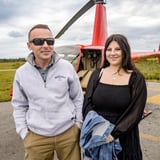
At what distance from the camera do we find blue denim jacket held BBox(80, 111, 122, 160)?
6.34 feet

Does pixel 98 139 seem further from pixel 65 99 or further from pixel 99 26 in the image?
pixel 99 26

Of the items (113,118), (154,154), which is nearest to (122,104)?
(113,118)

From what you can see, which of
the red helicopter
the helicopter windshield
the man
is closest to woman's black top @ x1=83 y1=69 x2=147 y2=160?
the man

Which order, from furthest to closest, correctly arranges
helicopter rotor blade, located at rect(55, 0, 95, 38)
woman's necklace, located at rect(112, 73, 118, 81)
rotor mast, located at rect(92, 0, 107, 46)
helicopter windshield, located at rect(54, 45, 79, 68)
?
helicopter rotor blade, located at rect(55, 0, 95, 38), rotor mast, located at rect(92, 0, 107, 46), helicopter windshield, located at rect(54, 45, 79, 68), woman's necklace, located at rect(112, 73, 118, 81)

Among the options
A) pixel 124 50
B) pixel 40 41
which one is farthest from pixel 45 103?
pixel 124 50

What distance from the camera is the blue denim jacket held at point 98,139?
6.34 feet

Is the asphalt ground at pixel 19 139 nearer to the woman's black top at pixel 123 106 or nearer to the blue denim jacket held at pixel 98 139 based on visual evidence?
the woman's black top at pixel 123 106

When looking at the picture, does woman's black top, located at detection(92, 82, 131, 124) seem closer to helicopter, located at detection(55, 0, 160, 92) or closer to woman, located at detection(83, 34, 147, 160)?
woman, located at detection(83, 34, 147, 160)

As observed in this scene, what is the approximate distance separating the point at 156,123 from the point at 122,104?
3.83 metres

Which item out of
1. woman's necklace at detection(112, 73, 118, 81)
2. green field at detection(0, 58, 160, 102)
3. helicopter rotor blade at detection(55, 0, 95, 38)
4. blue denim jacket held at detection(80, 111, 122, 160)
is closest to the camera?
blue denim jacket held at detection(80, 111, 122, 160)

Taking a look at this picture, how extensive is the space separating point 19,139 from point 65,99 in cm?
289

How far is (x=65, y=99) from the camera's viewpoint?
2053mm

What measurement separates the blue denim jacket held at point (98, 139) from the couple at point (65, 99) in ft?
0.16

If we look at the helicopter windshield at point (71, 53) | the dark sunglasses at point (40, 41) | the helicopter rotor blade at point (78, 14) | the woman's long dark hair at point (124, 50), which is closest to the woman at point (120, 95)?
the woman's long dark hair at point (124, 50)
